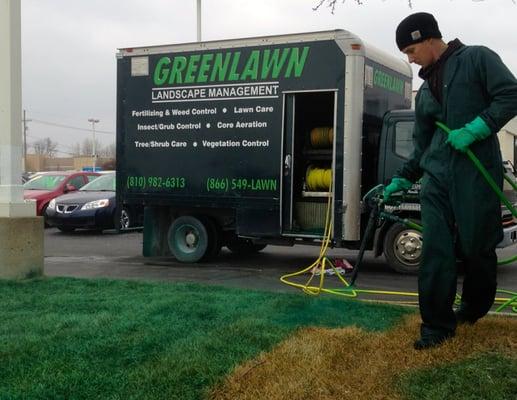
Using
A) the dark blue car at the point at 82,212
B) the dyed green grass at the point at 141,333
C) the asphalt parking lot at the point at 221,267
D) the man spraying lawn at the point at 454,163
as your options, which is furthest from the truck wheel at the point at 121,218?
the man spraying lawn at the point at 454,163

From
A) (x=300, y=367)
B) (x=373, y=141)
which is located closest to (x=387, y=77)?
Result: (x=373, y=141)

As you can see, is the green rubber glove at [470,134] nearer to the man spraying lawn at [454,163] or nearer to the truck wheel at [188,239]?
the man spraying lawn at [454,163]

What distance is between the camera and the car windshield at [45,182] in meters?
17.9

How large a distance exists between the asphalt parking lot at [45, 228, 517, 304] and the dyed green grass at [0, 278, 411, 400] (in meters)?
1.96

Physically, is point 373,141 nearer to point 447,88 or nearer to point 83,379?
point 447,88

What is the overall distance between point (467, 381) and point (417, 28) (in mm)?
2029

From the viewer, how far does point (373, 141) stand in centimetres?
914

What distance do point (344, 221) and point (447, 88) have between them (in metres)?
5.03

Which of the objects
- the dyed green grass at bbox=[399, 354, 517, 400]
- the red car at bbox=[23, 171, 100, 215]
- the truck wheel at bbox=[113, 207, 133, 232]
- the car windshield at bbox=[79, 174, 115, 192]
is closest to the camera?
the dyed green grass at bbox=[399, 354, 517, 400]

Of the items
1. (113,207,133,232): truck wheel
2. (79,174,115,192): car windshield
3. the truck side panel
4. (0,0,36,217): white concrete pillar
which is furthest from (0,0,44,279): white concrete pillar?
(79,174,115,192): car windshield

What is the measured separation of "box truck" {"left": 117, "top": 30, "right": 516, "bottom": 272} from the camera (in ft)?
28.8

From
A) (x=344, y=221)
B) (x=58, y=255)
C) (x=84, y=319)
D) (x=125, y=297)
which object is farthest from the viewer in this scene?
(x=58, y=255)

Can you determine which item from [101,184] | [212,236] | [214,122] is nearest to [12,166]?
[214,122]

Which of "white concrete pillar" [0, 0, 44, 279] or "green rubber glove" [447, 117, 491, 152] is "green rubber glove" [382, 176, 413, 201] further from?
"white concrete pillar" [0, 0, 44, 279]
